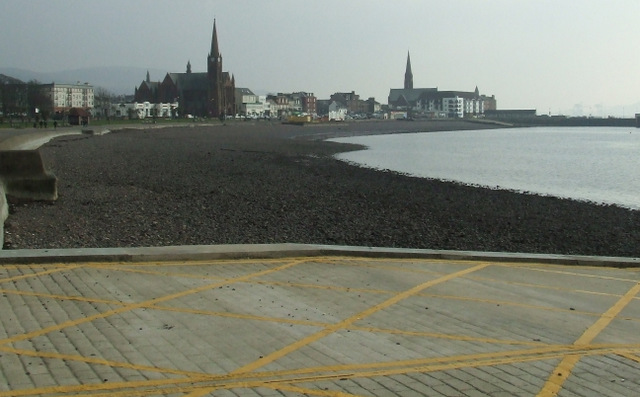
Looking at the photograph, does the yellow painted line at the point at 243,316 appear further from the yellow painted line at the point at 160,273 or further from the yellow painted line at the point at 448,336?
the yellow painted line at the point at 160,273

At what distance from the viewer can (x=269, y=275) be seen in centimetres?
927

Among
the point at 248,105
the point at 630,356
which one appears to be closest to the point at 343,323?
the point at 630,356

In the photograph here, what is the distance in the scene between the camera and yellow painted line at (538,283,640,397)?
5598 mm

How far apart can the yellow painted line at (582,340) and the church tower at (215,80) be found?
148784 mm

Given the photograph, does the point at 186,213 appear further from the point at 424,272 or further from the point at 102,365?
the point at 102,365

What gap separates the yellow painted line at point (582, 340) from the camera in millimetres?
5598

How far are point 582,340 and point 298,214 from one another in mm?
11995

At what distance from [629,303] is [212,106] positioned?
152033mm

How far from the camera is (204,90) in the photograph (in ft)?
529

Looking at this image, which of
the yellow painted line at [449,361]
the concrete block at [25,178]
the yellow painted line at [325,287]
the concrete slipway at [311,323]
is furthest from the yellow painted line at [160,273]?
the concrete block at [25,178]

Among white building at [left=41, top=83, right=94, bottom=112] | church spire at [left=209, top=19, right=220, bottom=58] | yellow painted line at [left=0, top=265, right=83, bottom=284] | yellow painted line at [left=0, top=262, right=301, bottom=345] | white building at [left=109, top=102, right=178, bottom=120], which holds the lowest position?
yellow painted line at [left=0, top=262, right=301, bottom=345]

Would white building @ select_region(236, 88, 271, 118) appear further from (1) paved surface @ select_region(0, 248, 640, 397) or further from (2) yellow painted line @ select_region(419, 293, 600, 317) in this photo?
(2) yellow painted line @ select_region(419, 293, 600, 317)

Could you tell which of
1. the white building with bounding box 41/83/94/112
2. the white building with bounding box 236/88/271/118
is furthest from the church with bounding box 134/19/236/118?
the white building with bounding box 41/83/94/112

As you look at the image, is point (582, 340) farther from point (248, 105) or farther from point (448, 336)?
point (248, 105)
